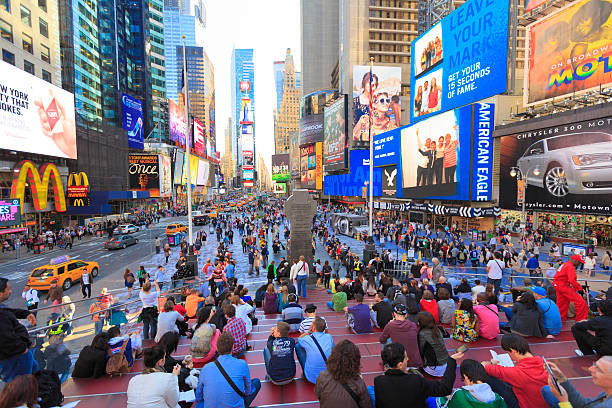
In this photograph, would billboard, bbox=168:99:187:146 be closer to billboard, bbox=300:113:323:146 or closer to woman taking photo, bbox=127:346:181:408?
billboard, bbox=300:113:323:146

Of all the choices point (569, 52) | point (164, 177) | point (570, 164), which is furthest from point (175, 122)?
point (570, 164)

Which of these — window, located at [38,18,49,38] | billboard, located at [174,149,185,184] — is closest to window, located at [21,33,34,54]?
window, located at [38,18,49,38]

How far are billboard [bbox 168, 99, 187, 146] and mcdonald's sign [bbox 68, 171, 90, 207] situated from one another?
1342 inches

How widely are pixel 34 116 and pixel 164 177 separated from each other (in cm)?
3483

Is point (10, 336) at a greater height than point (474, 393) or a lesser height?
greater

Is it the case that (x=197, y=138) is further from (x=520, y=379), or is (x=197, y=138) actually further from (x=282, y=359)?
(x=520, y=379)

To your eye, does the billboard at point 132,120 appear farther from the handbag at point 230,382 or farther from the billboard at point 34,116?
the handbag at point 230,382

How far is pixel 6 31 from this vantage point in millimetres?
33625

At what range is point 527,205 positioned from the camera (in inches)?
1197

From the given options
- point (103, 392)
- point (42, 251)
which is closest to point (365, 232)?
point (103, 392)

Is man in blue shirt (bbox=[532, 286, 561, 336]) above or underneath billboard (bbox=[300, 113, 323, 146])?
underneath

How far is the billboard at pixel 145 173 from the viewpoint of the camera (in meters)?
63.3

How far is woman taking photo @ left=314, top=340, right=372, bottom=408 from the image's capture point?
316 cm

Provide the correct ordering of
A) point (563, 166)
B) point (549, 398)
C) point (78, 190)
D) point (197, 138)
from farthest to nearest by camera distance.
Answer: point (197, 138), point (78, 190), point (563, 166), point (549, 398)
